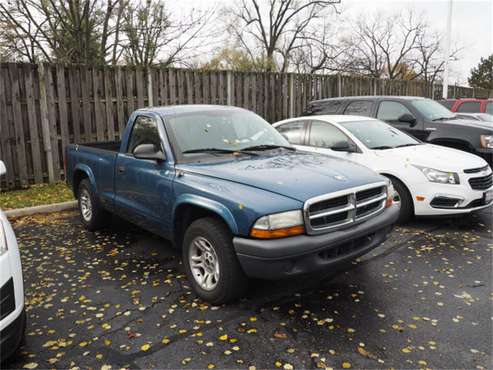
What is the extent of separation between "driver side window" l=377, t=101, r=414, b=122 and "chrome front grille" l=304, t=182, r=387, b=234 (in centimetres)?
498

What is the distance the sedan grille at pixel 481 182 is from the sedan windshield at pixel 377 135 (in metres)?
1.21

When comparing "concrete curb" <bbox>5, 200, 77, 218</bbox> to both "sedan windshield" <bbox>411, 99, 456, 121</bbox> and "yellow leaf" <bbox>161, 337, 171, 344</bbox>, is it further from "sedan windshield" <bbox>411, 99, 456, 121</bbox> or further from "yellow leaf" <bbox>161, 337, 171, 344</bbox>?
"sedan windshield" <bbox>411, 99, 456, 121</bbox>

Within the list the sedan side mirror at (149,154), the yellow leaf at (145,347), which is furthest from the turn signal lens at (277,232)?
the sedan side mirror at (149,154)

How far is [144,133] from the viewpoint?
4805mm

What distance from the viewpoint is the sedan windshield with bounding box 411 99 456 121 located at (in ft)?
27.2

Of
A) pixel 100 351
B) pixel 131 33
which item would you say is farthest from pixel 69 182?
pixel 131 33

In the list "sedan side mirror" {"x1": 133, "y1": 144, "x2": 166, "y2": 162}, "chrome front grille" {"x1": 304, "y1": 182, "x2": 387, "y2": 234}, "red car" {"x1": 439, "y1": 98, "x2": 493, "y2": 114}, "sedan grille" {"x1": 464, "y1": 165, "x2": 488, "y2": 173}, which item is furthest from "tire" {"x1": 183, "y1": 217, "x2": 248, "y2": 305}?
"red car" {"x1": 439, "y1": 98, "x2": 493, "y2": 114}

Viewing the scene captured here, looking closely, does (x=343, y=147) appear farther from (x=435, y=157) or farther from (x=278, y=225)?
(x=278, y=225)

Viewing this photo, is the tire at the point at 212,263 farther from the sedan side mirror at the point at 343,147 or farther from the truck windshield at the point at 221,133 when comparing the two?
the sedan side mirror at the point at 343,147

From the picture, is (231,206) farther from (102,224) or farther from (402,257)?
(102,224)

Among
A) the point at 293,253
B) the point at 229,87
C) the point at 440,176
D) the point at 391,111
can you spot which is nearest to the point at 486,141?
the point at 391,111

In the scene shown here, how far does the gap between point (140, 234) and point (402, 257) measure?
3.54 metres

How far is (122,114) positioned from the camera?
9242mm

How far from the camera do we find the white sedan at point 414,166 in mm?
5500
